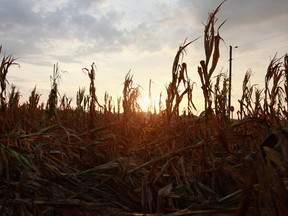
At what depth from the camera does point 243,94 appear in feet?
14.7

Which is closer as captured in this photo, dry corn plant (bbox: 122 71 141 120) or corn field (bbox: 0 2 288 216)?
corn field (bbox: 0 2 288 216)

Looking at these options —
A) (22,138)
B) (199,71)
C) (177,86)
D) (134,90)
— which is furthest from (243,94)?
(22,138)

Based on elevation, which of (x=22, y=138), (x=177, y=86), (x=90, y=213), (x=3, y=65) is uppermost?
(x=3, y=65)

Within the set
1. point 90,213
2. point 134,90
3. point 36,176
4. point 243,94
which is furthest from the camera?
point 134,90

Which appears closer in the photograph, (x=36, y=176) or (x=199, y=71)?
(x=199, y=71)

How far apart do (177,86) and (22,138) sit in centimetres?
153

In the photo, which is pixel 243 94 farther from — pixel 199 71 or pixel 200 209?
pixel 200 209

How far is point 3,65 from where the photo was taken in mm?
3373

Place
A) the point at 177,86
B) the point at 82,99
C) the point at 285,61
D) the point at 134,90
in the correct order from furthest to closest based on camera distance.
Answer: the point at 82,99 < the point at 134,90 < the point at 285,61 < the point at 177,86

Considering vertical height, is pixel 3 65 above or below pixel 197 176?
above

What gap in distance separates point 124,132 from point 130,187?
1.93 m

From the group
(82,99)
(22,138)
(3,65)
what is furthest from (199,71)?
(82,99)

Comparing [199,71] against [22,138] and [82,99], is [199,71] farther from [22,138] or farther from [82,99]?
[82,99]

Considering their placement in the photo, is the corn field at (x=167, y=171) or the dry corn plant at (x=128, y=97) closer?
the corn field at (x=167, y=171)
